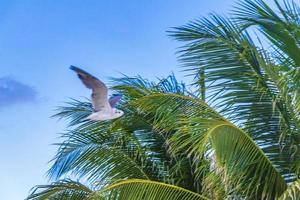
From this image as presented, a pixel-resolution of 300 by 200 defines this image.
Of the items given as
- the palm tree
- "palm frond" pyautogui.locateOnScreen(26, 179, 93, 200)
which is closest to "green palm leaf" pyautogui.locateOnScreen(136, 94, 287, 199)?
the palm tree

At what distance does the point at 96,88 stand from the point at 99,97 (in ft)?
0.41

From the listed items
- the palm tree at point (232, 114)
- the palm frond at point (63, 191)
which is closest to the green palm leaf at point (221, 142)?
the palm tree at point (232, 114)

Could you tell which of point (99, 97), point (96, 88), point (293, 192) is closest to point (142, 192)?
point (99, 97)

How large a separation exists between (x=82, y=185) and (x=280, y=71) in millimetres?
2885

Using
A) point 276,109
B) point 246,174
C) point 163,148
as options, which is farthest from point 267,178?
point 163,148

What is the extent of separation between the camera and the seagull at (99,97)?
717 cm

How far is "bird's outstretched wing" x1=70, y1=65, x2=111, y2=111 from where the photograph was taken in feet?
23.5

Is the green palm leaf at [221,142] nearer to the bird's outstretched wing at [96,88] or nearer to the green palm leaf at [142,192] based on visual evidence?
the green palm leaf at [142,192]

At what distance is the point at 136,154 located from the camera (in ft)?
30.7

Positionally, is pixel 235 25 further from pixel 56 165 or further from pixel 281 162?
pixel 56 165

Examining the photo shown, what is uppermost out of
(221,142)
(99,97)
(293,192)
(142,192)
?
(99,97)

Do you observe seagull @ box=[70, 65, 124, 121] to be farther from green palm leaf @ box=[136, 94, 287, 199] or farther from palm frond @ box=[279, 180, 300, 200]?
palm frond @ box=[279, 180, 300, 200]

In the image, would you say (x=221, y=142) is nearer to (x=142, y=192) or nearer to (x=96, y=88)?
(x=142, y=192)

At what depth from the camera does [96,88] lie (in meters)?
7.33
